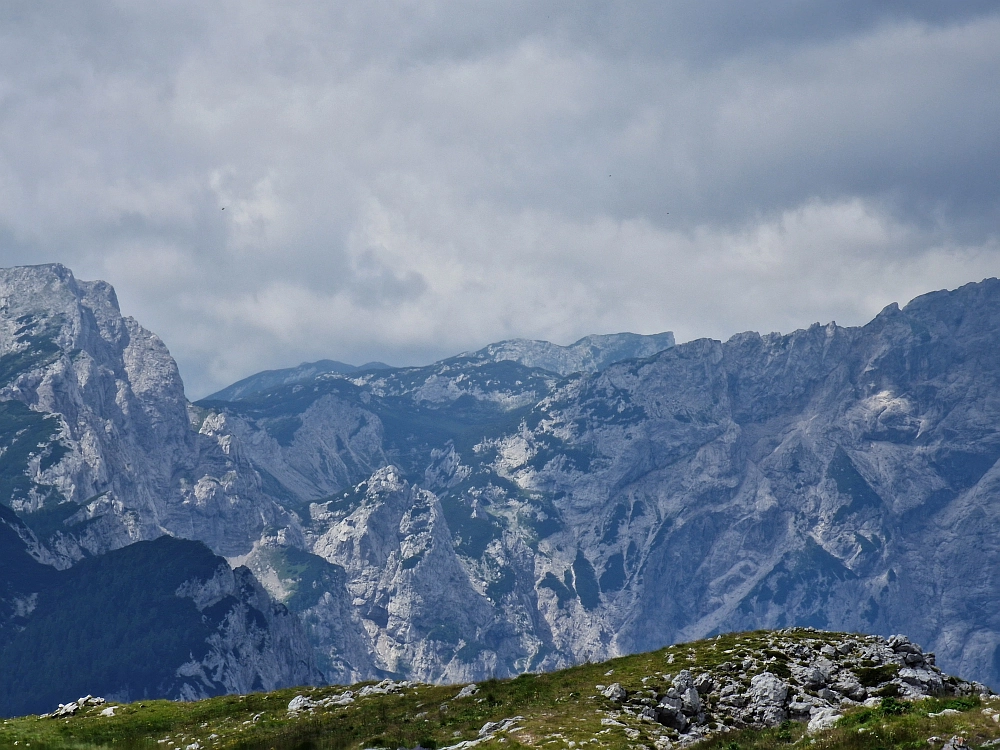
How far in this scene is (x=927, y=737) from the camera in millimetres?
47625

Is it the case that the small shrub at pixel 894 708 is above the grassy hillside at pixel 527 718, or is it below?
below

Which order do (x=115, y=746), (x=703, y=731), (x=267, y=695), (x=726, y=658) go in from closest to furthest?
(x=703, y=731)
(x=115, y=746)
(x=726, y=658)
(x=267, y=695)

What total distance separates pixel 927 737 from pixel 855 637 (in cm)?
3415

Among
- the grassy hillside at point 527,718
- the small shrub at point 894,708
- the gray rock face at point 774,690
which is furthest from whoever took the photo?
the gray rock face at point 774,690

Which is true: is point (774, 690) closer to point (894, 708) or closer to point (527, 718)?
point (894, 708)

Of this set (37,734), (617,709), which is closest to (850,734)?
(617,709)

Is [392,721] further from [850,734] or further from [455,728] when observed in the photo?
[850,734]

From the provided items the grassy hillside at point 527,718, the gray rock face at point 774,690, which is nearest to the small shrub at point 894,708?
the grassy hillside at point 527,718

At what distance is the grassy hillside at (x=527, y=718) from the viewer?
176 ft

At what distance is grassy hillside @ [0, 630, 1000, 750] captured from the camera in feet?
176

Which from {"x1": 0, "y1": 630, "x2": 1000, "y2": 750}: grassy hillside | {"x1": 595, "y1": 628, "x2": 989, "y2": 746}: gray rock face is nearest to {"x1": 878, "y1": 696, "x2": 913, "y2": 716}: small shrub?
{"x1": 0, "y1": 630, "x2": 1000, "y2": 750}: grassy hillside

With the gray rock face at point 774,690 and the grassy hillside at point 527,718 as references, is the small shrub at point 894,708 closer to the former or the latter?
the grassy hillside at point 527,718

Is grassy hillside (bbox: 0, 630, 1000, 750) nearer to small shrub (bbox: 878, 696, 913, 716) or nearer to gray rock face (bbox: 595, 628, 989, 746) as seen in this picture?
small shrub (bbox: 878, 696, 913, 716)

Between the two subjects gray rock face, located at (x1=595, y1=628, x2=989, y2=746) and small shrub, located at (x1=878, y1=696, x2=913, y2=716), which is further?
gray rock face, located at (x1=595, y1=628, x2=989, y2=746)
